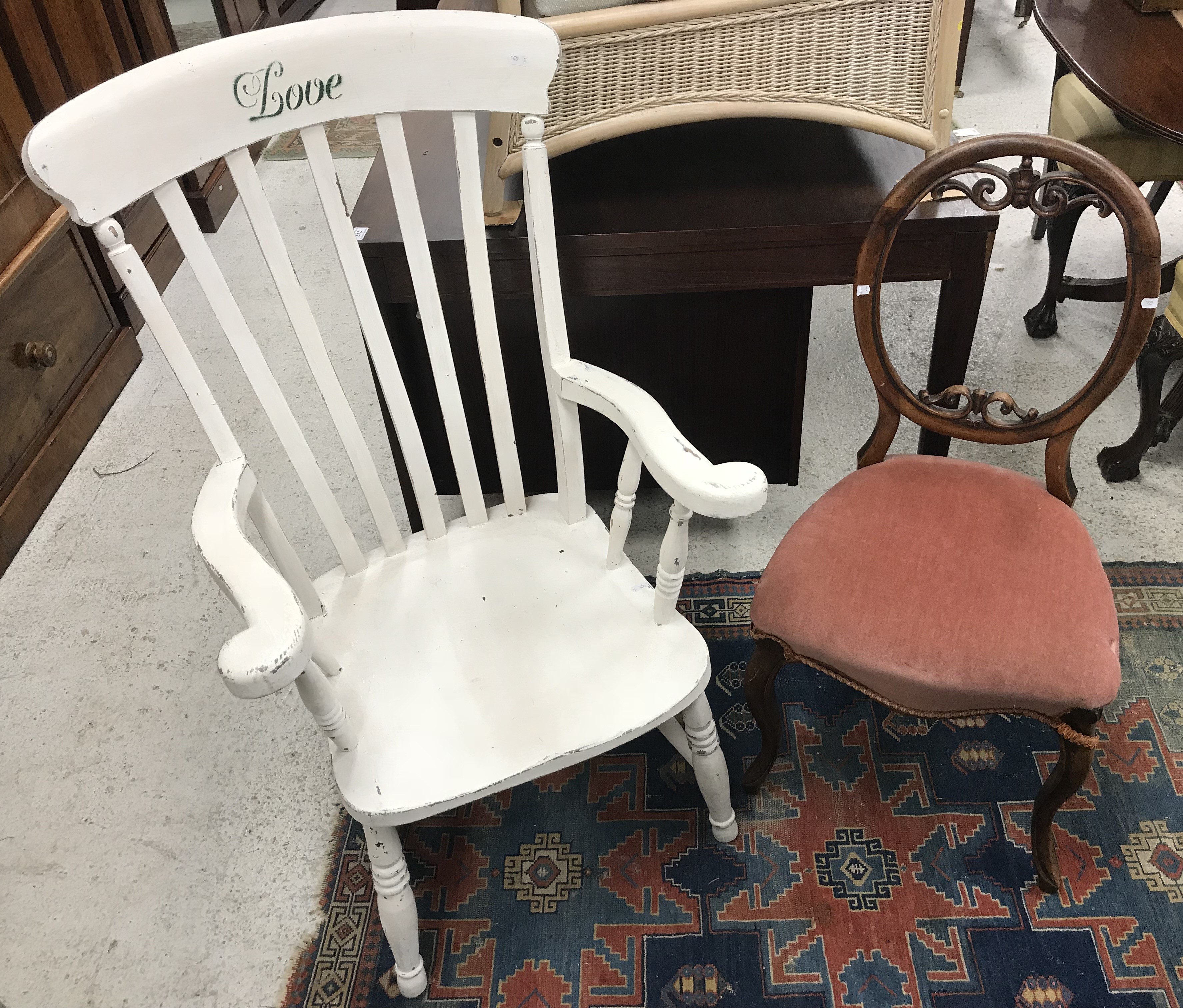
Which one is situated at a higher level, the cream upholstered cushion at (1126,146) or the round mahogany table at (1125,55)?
the round mahogany table at (1125,55)

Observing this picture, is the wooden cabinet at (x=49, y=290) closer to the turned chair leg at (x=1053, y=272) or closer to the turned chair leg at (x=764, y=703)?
the turned chair leg at (x=764, y=703)

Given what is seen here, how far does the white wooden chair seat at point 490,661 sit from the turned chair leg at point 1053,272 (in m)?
1.43

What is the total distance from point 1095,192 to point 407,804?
110cm

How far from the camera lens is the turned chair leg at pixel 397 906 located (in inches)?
44.9

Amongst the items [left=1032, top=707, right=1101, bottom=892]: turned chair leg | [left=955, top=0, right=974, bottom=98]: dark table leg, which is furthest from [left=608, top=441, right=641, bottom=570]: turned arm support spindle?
[left=955, top=0, right=974, bottom=98]: dark table leg

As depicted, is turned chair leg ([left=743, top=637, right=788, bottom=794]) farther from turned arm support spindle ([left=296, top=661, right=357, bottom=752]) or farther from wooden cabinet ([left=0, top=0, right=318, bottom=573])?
wooden cabinet ([left=0, top=0, right=318, bottom=573])

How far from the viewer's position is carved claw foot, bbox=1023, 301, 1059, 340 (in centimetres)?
224

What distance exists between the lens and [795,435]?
183 cm

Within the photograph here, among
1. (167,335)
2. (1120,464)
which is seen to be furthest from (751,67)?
(1120,464)

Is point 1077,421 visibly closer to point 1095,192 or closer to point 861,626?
point 1095,192

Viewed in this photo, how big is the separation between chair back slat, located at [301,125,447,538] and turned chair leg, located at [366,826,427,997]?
413 mm

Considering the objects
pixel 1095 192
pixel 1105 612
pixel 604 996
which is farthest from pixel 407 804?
pixel 1095 192

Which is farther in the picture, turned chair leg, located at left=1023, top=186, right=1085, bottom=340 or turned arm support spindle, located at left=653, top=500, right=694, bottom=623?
turned chair leg, located at left=1023, top=186, right=1085, bottom=340

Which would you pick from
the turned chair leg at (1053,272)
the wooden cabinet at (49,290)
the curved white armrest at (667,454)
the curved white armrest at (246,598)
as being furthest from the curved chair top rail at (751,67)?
the wooden cabinet at (49,290)
